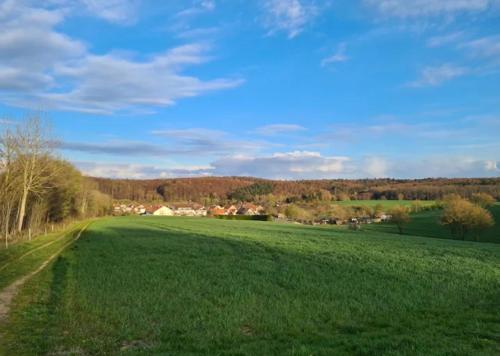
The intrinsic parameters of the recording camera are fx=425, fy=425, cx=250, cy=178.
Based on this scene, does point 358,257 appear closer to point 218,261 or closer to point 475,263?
point 475,263

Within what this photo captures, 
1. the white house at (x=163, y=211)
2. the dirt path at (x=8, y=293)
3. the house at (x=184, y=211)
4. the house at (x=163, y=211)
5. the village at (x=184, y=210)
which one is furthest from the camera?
the house at (x=184, y=211)

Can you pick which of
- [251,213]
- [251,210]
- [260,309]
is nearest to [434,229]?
[251,213]

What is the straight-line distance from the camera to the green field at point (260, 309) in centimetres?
880

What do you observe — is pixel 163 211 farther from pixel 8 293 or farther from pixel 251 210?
pixel 8 293

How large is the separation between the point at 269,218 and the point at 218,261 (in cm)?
8883

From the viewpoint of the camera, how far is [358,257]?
23.1m

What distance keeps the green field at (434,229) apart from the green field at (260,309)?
6764 centimetres

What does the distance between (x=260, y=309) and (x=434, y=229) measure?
296 ft

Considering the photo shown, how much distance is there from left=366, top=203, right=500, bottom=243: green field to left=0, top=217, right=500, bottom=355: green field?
67.6 metres

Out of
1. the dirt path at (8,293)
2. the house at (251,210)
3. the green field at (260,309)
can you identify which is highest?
the house at (251,210)

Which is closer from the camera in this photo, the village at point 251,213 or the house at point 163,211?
the village at point 251,213

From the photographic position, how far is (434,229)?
9244cm

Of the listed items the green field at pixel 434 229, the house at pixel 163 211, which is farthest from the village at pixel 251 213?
the green field at pixel 434 229

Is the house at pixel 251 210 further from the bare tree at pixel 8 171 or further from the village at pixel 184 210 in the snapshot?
the bare tree at pixel 8 171
